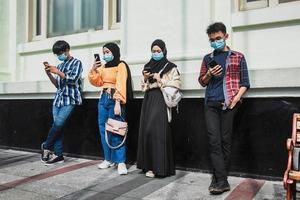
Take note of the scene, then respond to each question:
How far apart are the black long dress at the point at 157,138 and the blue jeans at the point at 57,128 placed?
1.46 m

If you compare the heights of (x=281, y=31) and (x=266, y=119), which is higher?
(x=281, y=31)

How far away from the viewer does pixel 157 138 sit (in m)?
5.13

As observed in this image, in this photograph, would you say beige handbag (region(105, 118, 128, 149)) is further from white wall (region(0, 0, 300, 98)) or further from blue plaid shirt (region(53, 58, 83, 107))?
blue plaid shirt (region(53, 58, 83, 107))

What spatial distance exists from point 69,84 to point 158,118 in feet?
5.70

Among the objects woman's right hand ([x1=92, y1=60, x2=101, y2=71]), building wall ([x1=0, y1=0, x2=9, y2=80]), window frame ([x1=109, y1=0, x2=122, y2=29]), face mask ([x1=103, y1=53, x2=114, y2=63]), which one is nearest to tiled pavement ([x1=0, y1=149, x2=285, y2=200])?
woman's right hand ([x1=92, y1=60, x2=101, y2=71])

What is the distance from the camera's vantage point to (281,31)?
5.20 metres

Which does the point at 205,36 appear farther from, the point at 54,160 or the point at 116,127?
the point at 54,160

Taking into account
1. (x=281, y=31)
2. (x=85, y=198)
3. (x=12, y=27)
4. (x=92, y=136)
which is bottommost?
(x=85, y=198)

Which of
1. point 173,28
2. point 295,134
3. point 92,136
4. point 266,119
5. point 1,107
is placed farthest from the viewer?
point 1,107

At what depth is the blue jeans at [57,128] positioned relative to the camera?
6.11 m

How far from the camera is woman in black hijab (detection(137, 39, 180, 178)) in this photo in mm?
5113

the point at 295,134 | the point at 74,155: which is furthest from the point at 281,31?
the point at 74,155

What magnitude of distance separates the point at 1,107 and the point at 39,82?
128cm

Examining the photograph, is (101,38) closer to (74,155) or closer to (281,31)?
(74,155)
